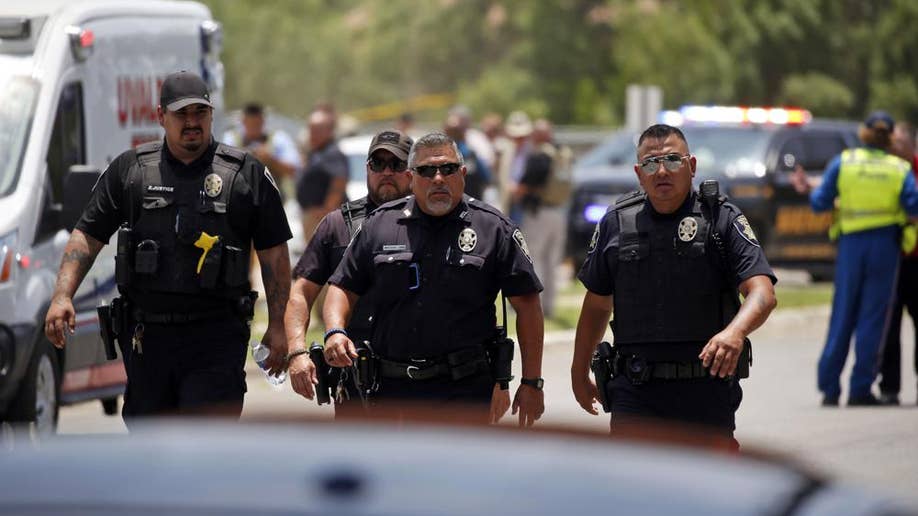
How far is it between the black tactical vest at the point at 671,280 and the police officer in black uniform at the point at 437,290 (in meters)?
0.32

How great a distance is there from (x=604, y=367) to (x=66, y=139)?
156 inches

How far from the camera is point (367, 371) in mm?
6168

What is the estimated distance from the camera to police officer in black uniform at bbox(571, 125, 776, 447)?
618 centimetres

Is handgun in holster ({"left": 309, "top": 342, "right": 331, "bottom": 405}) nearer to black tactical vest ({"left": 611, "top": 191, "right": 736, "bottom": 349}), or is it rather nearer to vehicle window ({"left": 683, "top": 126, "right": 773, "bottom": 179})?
black tactical vest ({"left": 611, "top": 191, "right": 736, "bottom": 349})

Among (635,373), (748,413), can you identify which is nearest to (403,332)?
(635,373)

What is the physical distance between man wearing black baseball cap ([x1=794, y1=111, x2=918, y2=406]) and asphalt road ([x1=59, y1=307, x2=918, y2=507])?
0.28m

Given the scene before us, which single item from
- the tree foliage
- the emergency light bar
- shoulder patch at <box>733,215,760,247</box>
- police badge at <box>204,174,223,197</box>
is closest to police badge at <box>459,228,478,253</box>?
shoulder patch at <box>733,215,760,247</box>

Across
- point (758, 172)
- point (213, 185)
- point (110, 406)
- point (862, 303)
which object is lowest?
point (110, 406)

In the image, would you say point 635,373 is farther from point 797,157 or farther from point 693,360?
point 797,157

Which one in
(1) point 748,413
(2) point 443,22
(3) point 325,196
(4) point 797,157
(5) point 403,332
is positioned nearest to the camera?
(5) point 403,332

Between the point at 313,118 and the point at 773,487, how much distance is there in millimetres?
12335

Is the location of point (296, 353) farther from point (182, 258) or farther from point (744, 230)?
point (744, 230)

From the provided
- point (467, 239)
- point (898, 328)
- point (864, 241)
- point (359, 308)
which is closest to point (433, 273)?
point (467, 239)

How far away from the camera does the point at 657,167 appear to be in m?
6.23
